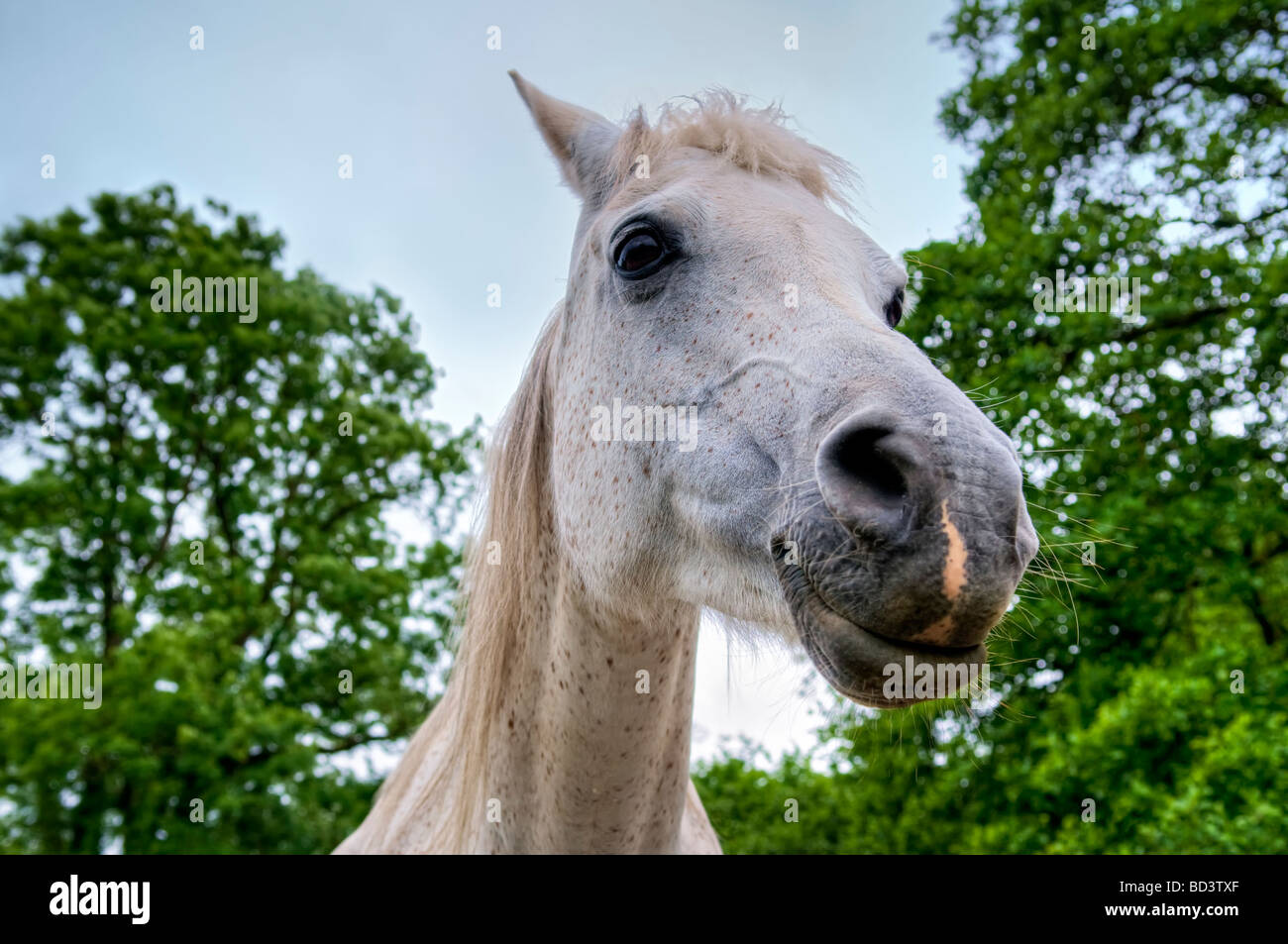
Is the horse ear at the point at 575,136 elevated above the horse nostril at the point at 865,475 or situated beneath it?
elevated above

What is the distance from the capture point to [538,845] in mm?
2320

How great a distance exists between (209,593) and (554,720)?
11406 mm

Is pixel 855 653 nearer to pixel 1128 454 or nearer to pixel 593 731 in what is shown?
pixel 593 731

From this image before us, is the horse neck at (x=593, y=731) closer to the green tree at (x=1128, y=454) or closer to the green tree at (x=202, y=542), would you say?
the green tree at (x=1128, y=454)

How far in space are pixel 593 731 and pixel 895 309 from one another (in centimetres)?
154

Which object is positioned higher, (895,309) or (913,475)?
(895,309)

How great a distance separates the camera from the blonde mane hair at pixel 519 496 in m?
2.52

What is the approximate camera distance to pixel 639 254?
2.35 m

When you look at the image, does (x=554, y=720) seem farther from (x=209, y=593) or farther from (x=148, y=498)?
(x=148, y=498)

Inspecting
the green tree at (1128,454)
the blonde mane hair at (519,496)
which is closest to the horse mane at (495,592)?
the blonde mane hair at (519,496)

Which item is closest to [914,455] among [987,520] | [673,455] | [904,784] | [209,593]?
[987,520]

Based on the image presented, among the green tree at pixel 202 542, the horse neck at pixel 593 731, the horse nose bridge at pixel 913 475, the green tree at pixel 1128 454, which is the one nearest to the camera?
the horse nose bridge at pixel 913 475

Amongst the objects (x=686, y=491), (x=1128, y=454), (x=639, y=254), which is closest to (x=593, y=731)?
(x=686, y=491)

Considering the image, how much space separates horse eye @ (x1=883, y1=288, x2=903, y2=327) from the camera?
8.13ft
